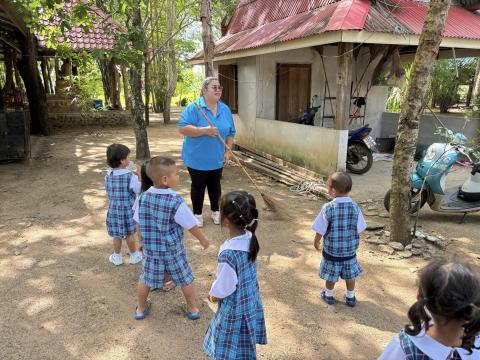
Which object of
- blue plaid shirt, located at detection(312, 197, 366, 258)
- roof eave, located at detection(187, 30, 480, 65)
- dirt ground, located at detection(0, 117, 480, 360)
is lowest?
dirt ground, located at detection(0, 117, 480, 360)

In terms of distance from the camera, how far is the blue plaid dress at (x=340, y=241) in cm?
273

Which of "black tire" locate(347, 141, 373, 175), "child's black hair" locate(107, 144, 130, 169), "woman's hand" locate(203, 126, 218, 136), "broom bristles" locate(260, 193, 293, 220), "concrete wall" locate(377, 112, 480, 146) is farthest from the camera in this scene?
"concrete wall" locate(377, 112, 480, 146)

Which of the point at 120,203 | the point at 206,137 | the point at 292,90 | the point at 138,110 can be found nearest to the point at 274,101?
the point at 292,90

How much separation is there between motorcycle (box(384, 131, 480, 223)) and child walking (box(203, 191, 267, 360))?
3.02 m

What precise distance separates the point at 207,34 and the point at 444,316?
247 inches

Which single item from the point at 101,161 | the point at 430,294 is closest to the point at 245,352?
the point at 430,294

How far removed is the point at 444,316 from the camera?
1163 mm

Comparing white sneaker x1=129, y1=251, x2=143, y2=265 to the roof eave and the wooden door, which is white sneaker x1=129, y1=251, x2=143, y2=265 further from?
the wooden door

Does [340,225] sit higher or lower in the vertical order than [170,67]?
lower

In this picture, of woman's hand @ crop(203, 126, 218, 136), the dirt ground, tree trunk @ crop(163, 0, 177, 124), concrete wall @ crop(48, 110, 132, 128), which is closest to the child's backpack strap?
the dirt ground

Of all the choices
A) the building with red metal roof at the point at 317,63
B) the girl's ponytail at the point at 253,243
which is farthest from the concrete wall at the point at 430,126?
the girl's ponytail at the point at 253,243

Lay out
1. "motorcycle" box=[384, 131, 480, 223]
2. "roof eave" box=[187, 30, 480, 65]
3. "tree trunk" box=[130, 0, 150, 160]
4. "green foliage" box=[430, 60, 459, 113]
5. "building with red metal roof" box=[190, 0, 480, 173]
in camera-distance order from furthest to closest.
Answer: "green foliage" box=[430, 60, 459, 113] < "tree trunk" box=[130, 0, 150, 160] < "building with red metal roof" box=[190, 0, 480, 173] < "roof eave" box=[187, 30, 480, 65] < "motorcycle" box=[384, 131, 480, 223]

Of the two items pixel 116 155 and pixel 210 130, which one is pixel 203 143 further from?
pixel 116 155

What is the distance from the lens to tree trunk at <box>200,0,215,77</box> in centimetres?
643
